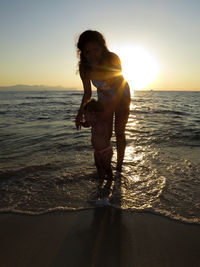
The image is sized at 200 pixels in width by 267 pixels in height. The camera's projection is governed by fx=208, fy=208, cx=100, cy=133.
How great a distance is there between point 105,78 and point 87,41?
539 millimetres

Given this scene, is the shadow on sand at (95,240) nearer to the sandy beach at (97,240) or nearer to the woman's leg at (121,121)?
the sandy beach at (97,240)

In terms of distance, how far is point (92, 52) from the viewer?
111 inches

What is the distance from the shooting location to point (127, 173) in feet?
10.4

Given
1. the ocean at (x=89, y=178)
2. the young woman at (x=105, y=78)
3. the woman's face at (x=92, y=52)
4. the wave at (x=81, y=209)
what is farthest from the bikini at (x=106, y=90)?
the wave at (x=81, y=209)

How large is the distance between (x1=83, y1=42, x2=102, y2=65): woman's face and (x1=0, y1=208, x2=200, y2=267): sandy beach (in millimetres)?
1970

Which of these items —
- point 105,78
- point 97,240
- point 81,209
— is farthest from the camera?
point 105,78

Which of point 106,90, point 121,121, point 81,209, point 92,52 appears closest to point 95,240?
point 81,209

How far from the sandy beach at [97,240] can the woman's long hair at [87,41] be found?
200 centimetres

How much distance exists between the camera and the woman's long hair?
2723 mm

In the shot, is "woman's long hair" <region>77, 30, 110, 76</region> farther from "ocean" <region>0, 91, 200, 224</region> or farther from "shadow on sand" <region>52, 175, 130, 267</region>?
"shadow on sand" <region>52, 175, 130, 267</region>

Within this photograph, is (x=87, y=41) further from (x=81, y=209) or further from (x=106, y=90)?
(x=81, y=209)

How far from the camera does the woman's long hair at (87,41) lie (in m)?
2.72

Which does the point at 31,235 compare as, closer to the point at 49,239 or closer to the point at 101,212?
the point at 49,239

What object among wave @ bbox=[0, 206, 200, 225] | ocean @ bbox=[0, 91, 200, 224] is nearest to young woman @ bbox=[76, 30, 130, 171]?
ocean @ bbox=[0, 91, 200, 224]
